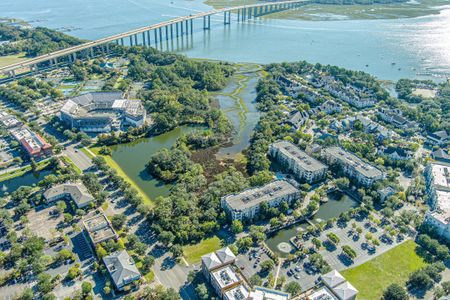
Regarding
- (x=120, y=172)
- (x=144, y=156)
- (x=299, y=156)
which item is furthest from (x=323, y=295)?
(x=144, y=156)

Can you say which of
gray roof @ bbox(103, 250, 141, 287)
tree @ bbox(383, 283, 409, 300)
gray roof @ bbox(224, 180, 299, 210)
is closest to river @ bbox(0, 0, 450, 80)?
gray roof @ bbox(224, 180, 299, 210)

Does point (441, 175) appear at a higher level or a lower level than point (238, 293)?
higher

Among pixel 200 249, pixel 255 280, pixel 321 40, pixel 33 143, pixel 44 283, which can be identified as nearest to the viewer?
pixel 44 283

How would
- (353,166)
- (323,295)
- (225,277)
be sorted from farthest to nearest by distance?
(353,166) → (225,277) → (323,295)

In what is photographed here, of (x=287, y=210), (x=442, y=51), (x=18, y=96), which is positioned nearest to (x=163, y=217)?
(x=287, y=210)

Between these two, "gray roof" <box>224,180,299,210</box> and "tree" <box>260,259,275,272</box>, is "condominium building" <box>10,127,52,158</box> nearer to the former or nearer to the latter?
"gray roof" <box>224,180,299,210</box>

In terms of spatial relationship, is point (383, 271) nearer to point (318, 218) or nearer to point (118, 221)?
point (318, 218)

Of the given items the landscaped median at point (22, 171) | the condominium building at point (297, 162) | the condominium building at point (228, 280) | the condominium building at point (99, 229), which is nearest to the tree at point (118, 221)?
the condominium building at point (99, 229)
